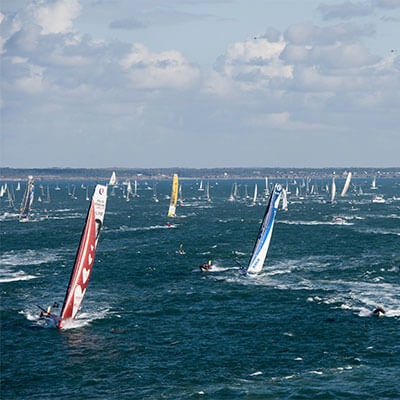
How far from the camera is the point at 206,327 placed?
212 ft

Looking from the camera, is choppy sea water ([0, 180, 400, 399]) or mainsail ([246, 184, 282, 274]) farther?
mainsail ([246, 184, 282, 274])

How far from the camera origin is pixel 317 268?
9781cm

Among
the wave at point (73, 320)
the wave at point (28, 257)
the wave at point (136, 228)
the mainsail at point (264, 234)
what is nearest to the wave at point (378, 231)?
the wave at point (136, 228)

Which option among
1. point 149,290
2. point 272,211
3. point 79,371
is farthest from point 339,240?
point 79,371

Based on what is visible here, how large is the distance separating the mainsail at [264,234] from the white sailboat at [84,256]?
33480 mm

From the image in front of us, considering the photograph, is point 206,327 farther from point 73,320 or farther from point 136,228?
point 136,228

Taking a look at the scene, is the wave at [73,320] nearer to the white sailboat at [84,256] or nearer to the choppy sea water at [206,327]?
the choppy sea water at [206,327]

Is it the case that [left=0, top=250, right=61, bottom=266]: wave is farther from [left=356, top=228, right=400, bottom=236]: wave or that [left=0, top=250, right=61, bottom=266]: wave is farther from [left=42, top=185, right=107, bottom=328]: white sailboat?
[left=356, top=228, right=400, bottom=236]: wave

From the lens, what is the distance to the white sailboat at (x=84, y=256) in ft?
194

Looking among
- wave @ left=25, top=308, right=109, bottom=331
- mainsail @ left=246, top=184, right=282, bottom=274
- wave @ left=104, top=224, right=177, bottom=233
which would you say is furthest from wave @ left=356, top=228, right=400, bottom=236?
wave @ left=25, top=308, right=109, bottom=331

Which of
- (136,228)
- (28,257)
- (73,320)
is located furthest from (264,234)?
(136,228)

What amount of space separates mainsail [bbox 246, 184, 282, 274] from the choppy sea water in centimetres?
285

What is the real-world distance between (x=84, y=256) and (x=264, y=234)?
1445 inches

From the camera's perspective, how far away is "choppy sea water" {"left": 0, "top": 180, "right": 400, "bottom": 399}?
48.5m
